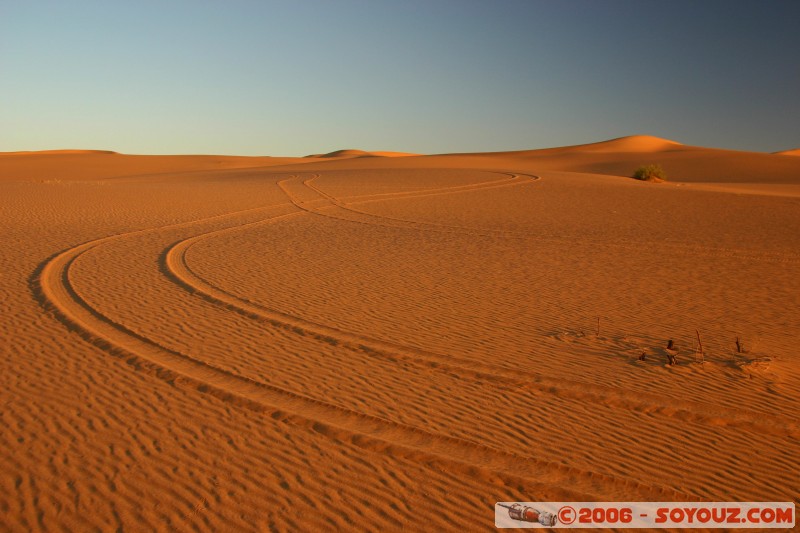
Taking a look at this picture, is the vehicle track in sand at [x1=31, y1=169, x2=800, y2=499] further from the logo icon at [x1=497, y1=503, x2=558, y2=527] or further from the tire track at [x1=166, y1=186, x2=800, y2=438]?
the logo icon at [x1=497, y1=503, x2=558, y2=527]

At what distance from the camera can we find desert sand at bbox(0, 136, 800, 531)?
5.53m

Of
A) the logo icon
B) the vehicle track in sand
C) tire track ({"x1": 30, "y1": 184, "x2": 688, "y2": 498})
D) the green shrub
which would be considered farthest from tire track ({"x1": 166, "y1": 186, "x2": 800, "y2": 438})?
the green shrub

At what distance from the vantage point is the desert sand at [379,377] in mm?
5531

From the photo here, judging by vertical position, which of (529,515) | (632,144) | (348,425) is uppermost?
(632,144)

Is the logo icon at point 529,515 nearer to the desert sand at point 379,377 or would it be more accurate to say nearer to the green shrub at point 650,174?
the desert sand at point 379,377

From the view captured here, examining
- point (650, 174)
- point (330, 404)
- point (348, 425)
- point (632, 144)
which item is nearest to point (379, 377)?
point (330, 404)

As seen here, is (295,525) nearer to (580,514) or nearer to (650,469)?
(580,514)

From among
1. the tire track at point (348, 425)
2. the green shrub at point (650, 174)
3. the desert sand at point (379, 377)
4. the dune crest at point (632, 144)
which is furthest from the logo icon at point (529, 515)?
the dune crest at point (632, 144)

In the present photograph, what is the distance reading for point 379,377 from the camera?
26.7ft

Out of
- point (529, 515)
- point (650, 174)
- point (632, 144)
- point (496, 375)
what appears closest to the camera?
point (529, 515)

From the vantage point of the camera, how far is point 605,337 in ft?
33.3

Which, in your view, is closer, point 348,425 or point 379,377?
point 348,425

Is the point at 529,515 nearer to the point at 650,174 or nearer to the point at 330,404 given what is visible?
the point at 330,404

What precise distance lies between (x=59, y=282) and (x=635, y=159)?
225 ft
